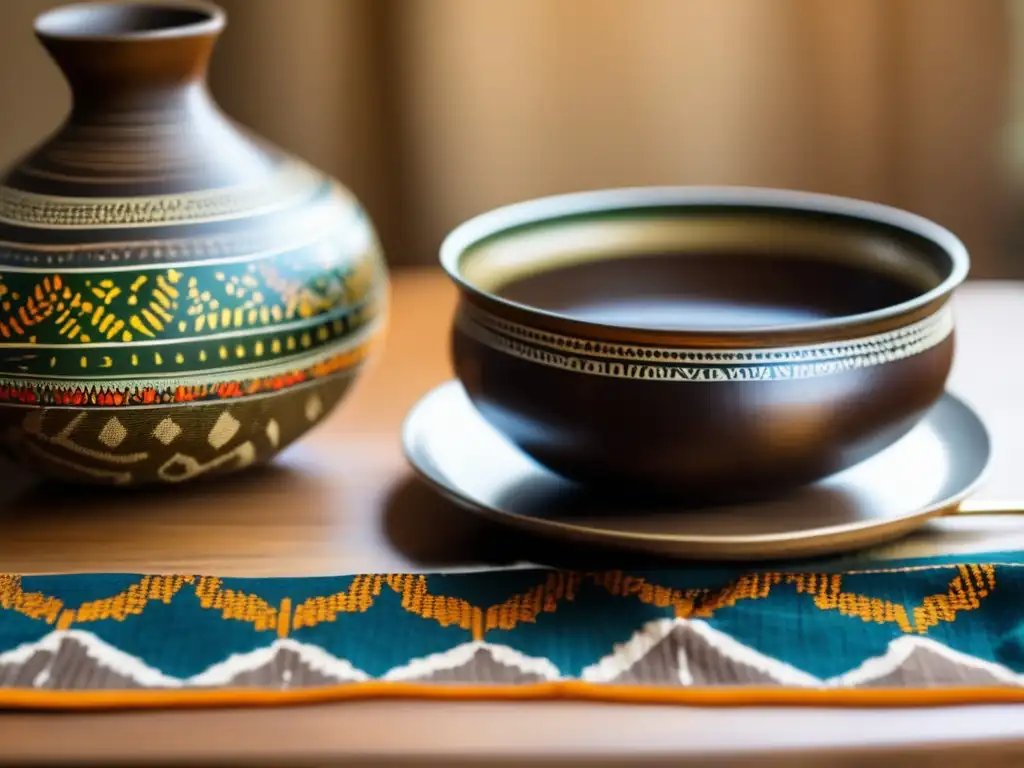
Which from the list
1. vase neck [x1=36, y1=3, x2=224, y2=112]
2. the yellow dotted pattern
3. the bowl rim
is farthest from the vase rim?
the yellow dotted pattern

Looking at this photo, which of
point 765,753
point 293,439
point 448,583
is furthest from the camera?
point 293,439

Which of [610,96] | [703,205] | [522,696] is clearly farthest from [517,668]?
[610,96]

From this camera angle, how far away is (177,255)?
0.62 meters

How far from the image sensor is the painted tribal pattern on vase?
61 cm

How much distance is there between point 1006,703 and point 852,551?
0.12 metres

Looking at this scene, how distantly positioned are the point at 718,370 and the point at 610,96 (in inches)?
21.2

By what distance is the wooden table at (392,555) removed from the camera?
49cm

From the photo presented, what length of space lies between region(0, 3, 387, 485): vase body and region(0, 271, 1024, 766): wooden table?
3cm

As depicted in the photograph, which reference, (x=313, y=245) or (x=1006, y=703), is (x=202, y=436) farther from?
(x=1006, y=703)

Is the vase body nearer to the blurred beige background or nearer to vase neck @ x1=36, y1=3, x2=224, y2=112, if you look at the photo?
vase neck @ x1=36, y1=3, x2=224, y2=112

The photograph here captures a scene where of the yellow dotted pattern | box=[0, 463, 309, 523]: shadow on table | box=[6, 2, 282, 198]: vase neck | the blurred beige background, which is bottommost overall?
box=[0, 463, 309, 523]: shadow on table

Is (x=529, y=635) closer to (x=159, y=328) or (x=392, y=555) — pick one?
(x=392, y=555)

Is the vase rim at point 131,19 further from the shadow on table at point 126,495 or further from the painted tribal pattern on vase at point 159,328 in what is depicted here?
the shadow on table at point 126,495

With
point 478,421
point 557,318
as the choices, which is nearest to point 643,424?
point 557,318
